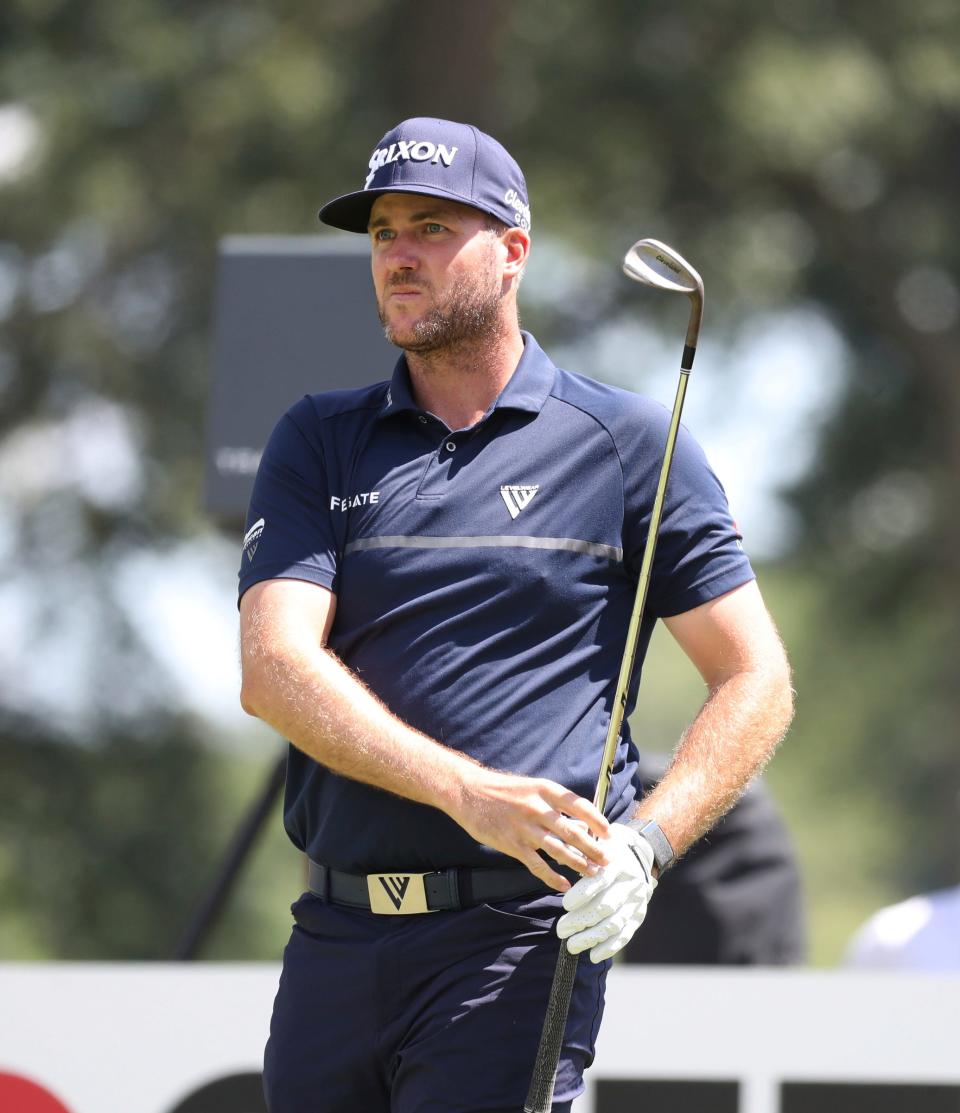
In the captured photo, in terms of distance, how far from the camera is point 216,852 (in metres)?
10.4

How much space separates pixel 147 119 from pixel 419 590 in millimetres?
7764

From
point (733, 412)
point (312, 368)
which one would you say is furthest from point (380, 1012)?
point (733, 412)

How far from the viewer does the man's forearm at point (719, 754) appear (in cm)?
256

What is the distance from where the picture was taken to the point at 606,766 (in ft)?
8.20

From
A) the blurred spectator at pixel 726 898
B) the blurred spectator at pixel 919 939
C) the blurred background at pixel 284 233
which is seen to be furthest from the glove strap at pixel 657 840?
the blurred background at pixel 284 233

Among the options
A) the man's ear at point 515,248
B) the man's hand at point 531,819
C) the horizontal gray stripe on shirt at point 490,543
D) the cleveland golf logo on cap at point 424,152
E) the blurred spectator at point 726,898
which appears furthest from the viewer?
the blurred spectator at point 726,898

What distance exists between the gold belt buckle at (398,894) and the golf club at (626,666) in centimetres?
21

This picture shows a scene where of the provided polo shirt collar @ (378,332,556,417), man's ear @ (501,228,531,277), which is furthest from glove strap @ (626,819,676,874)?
man's ear @ (501,228,531,277)

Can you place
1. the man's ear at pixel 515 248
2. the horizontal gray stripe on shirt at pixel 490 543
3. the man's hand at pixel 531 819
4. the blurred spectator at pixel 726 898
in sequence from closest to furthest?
the man's hand at pixel 531 819
the horizontal gray stripe on shirt at pixel 490 543
the man's ear at pixel 515 248
the blurred spectator at pixel 726 898

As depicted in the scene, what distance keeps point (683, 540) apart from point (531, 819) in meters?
0.55

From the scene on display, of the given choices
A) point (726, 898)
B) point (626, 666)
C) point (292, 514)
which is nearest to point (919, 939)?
point (726, 898)

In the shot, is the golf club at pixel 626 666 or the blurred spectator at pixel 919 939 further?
the blurred spectator at pixel 919 939

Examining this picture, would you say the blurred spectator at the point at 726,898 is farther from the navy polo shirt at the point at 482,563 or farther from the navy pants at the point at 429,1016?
the navy pants at the point at 429,1016

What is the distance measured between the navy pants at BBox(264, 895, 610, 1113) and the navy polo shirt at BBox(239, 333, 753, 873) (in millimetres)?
100
